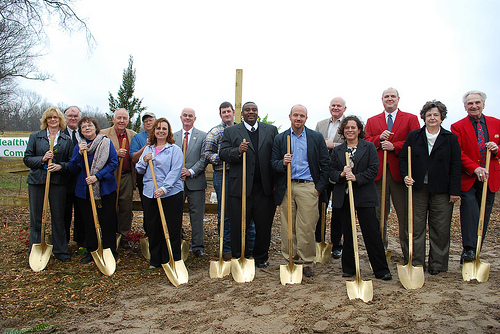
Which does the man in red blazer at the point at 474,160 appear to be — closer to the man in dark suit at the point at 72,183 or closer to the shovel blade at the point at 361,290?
the shovel blade at the point at 361,290

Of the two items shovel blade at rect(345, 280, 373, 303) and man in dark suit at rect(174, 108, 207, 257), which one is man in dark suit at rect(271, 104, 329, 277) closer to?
shovel blade at rect(345, 280, 373, 303)

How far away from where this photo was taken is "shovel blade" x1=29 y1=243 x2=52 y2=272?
4629mm

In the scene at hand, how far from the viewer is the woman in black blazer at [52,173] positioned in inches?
189

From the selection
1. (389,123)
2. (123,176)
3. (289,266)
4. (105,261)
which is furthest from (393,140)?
(105,261)

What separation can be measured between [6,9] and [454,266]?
1184 cm

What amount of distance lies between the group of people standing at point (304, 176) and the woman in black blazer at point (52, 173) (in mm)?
13

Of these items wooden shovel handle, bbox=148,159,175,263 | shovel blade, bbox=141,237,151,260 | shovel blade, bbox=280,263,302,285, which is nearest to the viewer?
shovel blade, bbox=280,263,302,285

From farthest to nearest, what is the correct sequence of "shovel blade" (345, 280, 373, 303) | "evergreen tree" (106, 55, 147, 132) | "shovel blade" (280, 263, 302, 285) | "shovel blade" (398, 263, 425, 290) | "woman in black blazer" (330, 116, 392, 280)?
"evergreen tree" (106, 55, 147, 132) < "woman in black blazer" (330, 116, 392, 280) < "shovel blade" (280, 263, 302, 285) < "shovel blade" (398, 263, 425, 290) < "shovel blade" (345, 280, 373, 303)


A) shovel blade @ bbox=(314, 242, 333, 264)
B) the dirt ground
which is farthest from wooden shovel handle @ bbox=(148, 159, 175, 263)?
shovel blade @ bbox=(314, 242, 333, 264)

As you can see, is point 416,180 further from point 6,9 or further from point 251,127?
point 6,9

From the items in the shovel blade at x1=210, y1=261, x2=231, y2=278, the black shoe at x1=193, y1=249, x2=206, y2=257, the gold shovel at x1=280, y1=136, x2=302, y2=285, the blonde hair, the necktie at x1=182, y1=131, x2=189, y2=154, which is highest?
the blonde hair

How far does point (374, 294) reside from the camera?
376 centimetres

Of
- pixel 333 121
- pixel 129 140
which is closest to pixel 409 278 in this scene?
pixel 333 121

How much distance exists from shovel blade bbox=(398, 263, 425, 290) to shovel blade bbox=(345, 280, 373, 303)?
0.60m
